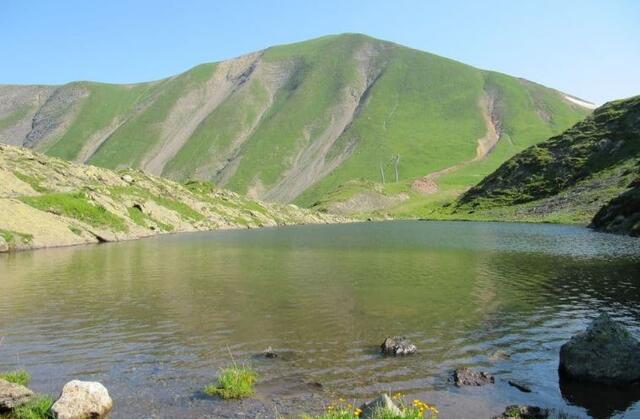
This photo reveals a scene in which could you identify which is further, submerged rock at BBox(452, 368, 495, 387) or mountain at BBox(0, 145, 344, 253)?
mountain at BBox(0, 145, 344, 253)

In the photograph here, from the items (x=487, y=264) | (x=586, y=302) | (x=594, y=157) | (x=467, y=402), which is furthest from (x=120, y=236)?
(x=594, y=157)

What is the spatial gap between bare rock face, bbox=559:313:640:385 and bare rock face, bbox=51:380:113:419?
1749cm

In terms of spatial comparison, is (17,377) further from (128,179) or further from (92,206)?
(128,179)

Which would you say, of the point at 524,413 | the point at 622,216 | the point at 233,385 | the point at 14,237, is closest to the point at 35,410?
the point at 233,385

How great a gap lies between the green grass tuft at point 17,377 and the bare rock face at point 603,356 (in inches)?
840

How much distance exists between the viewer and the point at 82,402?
16828mm

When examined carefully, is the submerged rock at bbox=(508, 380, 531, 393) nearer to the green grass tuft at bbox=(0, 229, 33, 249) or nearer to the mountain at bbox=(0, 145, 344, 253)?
the mountain at bbox=(0, 145, 344, 253)

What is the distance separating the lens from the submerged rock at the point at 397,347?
77.9 ft

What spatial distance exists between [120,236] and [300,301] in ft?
240

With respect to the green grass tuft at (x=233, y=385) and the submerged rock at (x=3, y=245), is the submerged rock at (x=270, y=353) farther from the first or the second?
the submerged rock at (x=3, y=245)

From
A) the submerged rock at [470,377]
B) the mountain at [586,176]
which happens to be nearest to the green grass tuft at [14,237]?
the submerged rock at [470,377]

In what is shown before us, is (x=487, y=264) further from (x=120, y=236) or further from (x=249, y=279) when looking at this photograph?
(x=120, y=236)

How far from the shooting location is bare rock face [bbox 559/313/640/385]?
2009 centimetres

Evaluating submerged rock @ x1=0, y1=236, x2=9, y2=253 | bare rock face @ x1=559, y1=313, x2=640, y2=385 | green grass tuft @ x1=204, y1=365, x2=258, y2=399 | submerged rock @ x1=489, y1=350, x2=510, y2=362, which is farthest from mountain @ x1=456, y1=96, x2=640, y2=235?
green grass tuft @ x1=204, y1=365, x2=258, y2=399
